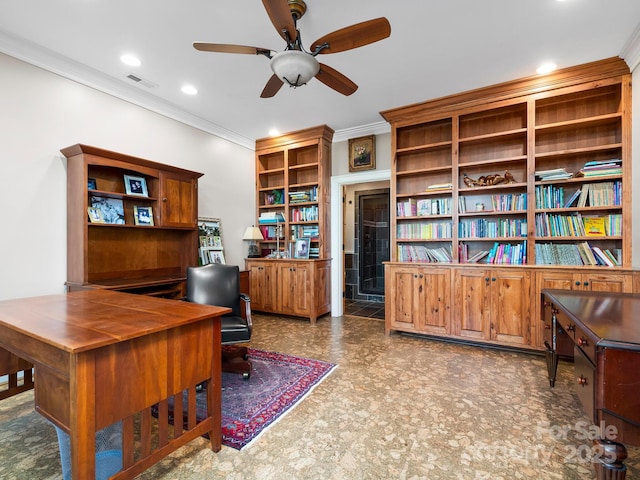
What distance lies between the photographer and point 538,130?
3275 mm

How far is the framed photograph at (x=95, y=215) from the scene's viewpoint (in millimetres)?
2896

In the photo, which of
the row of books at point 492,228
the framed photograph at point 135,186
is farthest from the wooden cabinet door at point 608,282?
the framed photograph at point 135,186

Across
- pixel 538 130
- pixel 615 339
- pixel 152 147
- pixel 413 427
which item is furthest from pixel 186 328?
pixel 538 130

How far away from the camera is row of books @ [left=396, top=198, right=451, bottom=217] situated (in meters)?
3.75

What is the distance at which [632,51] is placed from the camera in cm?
261

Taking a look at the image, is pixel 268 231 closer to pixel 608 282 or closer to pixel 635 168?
pixel 608 282

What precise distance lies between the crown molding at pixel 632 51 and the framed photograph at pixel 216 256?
4769mm

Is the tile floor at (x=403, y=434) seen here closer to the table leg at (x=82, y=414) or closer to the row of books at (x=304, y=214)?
the table leg at (x=82, y=414)

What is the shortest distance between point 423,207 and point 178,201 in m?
2.98

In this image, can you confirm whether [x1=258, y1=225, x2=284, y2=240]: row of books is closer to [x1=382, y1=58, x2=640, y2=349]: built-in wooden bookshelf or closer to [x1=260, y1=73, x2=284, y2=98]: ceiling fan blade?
[x1=382, y1=58, x2=640, y2=349]: built-in wooden bookshelf

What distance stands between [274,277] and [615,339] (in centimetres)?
390

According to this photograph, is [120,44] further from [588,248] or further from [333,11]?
[588,248]

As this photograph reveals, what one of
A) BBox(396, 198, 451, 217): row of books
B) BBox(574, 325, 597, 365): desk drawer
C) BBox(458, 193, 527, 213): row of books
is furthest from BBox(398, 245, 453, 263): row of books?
BBox(574, 325, 597, 365): desk drawer

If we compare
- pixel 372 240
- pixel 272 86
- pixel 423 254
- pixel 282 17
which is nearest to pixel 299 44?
pixel 282 17
